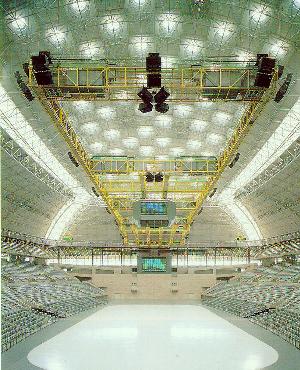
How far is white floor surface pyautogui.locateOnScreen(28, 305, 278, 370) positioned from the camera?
14461 millimetres

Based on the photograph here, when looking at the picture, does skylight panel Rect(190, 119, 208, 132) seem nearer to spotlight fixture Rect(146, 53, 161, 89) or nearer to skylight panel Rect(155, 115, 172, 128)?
skylight panel Rect(155, 115, 172, 128)

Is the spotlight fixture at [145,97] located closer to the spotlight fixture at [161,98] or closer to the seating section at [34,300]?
the spotlight fixture at [161,98]

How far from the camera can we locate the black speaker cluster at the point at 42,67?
43.3 ft

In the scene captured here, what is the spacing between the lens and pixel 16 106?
28.5 m

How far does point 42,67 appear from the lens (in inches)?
527

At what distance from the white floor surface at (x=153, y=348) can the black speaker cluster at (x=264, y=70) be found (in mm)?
8918

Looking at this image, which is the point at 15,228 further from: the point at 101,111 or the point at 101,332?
the point at 101,332

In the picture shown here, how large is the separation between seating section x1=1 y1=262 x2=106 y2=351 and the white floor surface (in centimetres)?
156

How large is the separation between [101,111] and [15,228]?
22.6 metres

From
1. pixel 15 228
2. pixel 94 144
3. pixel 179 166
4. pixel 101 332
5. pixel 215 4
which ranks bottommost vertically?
pixel 101 332

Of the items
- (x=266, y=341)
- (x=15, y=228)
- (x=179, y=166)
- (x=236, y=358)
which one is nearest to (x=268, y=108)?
(x=179, y=166)

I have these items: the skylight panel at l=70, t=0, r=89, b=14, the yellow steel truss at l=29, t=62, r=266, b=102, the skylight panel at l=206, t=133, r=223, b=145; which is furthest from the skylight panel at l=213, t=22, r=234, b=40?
the skylight panel at l=206, t=133, r=223, b=145

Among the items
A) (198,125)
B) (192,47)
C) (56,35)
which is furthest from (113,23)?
(198,125)

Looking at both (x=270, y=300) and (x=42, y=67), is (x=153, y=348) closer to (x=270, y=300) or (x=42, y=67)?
(x=42, y=67)
